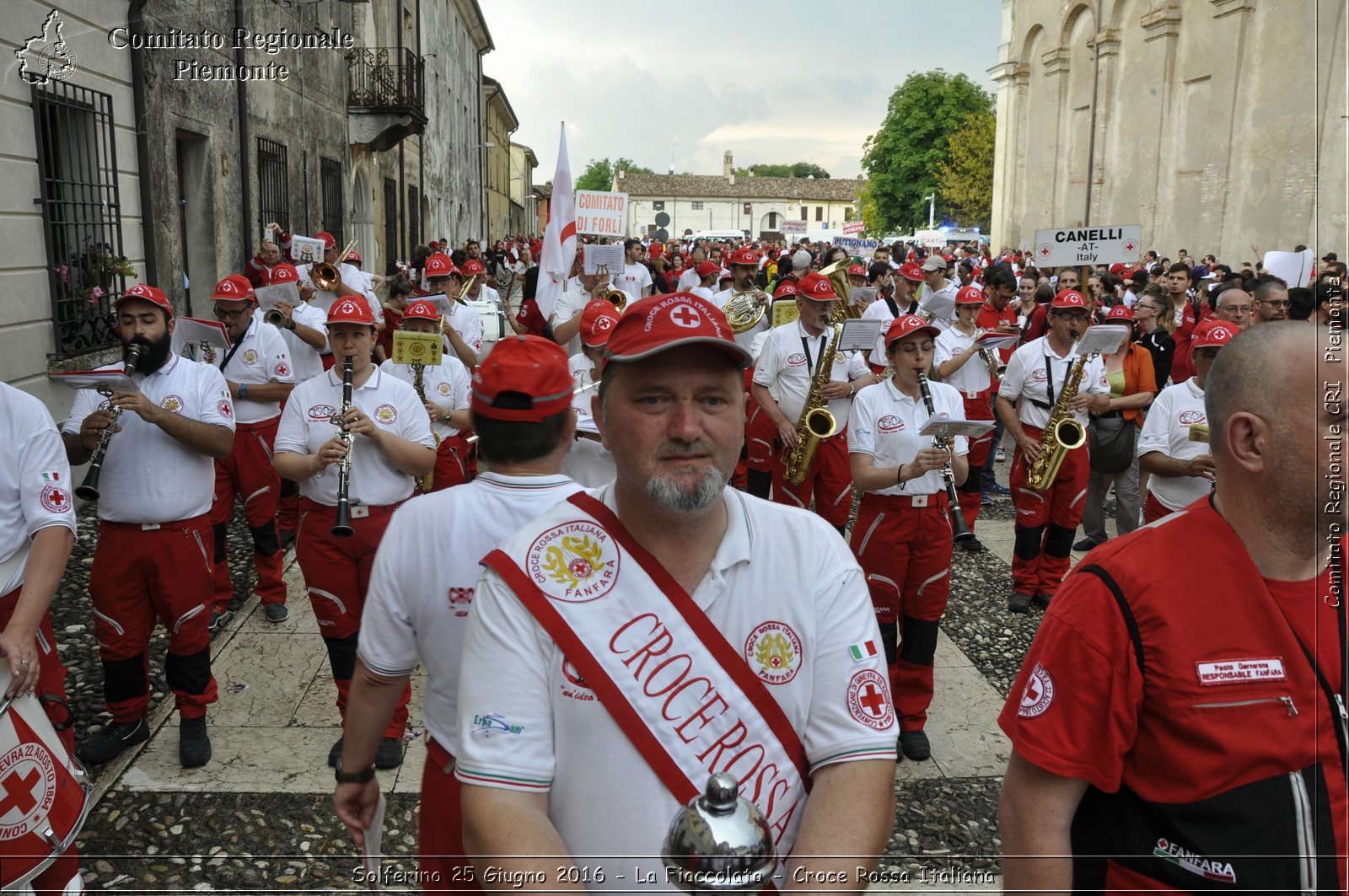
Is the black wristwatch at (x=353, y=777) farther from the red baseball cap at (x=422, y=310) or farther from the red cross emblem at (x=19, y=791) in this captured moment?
the red baseball cap at (x=422, y=310)

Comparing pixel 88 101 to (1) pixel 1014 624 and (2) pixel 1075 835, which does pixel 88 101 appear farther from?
(2) pixel 1075 835

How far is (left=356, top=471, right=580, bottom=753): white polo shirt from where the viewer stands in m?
2.87

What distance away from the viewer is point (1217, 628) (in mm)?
1981

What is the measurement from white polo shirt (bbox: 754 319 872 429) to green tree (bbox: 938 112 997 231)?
4504cm

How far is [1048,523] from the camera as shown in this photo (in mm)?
7355

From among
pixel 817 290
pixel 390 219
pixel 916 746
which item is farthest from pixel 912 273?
pixel 390 219

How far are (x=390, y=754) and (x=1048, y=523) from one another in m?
5.07

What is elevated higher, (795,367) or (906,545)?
(795,367)

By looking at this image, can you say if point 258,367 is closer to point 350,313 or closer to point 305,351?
point 305,351

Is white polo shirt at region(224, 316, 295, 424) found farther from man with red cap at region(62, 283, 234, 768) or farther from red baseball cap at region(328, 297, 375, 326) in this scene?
red baseball cap at region(328, 297, 375, 326)

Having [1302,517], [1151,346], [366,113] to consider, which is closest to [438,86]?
[366,113]

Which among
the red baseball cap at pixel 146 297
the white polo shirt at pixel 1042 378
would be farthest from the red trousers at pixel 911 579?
the red baseball cap at pixel 146 297

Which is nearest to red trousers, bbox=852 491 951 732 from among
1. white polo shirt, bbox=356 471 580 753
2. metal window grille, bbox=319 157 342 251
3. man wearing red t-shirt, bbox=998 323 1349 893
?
white polo shirt, bbox=356 471 580 753

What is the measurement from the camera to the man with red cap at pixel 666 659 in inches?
69.2
